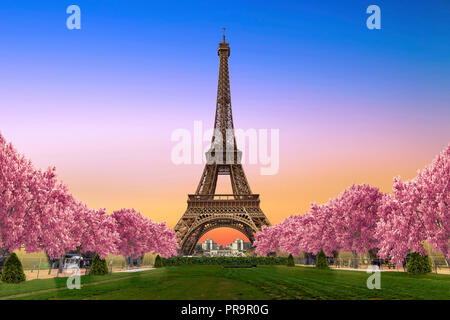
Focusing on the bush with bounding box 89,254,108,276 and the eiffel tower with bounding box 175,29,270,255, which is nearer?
the bush with bounding box 89,254,108,276

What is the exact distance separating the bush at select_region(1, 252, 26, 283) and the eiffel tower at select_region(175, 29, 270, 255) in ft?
165

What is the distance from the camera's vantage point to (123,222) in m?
58.4

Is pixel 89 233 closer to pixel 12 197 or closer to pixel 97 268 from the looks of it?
pixel 97 268

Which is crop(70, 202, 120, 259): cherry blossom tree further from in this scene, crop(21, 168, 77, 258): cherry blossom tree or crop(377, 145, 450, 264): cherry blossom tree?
crop(377, 145, 450, 264): cherry blossom tree

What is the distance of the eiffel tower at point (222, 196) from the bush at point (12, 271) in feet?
165

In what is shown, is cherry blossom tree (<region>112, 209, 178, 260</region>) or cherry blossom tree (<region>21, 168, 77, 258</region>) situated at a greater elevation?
cherry blossom tree (<region>21, 168, 77, 258</region>)

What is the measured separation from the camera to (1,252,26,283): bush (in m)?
26.7

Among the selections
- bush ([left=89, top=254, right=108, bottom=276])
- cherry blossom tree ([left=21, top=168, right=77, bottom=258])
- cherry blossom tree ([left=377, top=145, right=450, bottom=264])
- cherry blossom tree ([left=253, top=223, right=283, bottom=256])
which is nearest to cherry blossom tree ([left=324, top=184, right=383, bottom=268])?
cherry blossom tree ([left=377, top=145, right=450, bottom=264])

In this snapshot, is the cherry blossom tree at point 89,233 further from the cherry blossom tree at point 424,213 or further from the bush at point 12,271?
the cherry blossom tree at point 424,213

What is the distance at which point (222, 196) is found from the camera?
84.6m

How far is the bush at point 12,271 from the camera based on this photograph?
26688mm

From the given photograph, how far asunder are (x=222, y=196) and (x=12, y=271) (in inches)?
2352

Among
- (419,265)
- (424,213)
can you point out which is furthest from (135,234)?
(424,213)
